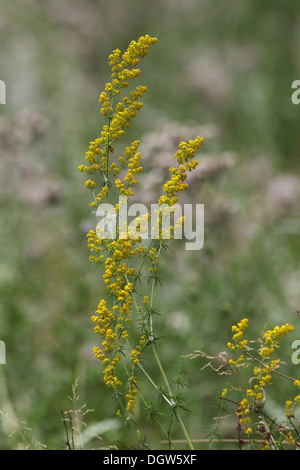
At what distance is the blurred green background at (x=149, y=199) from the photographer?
319cm

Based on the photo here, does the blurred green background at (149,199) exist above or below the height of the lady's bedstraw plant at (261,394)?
above

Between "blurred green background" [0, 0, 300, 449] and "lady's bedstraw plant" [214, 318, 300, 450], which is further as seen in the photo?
"blurred green background" [0, 0, 300, 449]

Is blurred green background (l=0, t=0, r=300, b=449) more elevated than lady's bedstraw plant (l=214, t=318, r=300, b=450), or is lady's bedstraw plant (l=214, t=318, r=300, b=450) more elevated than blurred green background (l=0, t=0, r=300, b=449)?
blurred green background (l=0, t=0, r=300, b=449)

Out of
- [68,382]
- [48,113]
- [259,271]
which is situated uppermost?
[48,113]

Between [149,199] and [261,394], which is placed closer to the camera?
[261,394]

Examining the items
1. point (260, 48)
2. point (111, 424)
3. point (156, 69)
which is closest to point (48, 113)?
point (156, 69)

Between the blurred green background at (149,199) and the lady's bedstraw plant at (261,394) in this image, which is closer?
the lady's bedstraw plant at (261,394)

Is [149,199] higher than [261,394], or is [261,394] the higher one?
[149,199]

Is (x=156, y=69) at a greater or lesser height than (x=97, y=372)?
greater

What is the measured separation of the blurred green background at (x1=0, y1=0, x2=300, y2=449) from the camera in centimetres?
319

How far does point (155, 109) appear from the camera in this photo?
5.98 m

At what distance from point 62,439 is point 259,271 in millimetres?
1545

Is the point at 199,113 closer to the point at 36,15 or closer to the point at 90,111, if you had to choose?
the point at 90,111

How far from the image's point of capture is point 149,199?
126 inches
